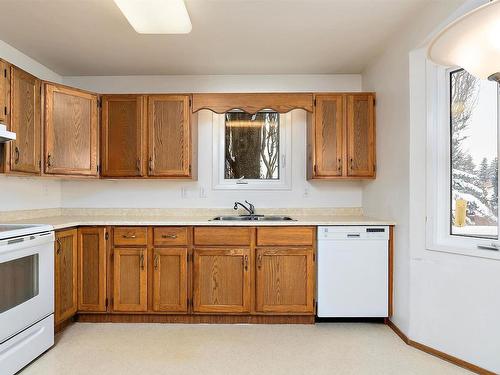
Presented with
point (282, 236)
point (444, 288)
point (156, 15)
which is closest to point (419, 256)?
point (444, 288)

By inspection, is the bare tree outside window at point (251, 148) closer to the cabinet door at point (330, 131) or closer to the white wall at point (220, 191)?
the white wall at point (220, 191)

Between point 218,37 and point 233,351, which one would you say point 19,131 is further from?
point 233,351

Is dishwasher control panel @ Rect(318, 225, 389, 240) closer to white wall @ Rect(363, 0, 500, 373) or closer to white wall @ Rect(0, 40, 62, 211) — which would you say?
white wall @ Rect(363, 0, 500, 373)

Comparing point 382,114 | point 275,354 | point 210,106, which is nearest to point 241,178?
point 210,106

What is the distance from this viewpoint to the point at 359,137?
10.4ft

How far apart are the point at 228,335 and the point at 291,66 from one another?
253 cm

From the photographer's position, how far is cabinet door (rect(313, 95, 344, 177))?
125 inches

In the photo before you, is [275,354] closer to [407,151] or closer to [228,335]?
[228,335]

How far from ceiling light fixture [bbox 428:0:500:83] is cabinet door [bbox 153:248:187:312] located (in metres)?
2.36

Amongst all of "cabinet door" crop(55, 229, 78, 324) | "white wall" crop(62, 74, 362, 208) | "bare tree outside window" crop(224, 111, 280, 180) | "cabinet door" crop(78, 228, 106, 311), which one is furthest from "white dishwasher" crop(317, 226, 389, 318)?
"cabinet door" crop(55, 229, 78, 324)

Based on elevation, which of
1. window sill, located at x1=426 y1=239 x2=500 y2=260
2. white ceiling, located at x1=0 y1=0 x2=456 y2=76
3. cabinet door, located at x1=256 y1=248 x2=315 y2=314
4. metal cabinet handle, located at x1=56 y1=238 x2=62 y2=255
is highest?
white ceiling, located at x1=0 y1=0 x2=456 y2=76

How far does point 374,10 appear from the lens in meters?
2.34

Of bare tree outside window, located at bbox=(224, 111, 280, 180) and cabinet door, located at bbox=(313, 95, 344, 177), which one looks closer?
cabinet door, located at bbox=(313, 95, 344, 177)

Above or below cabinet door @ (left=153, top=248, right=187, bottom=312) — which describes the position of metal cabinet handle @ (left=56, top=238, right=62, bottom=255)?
above
